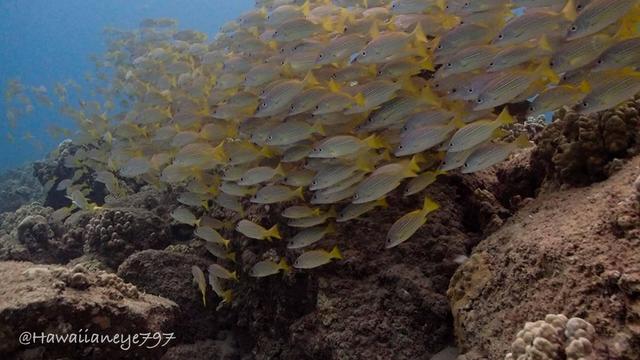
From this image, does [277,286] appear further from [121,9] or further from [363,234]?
[121,9]

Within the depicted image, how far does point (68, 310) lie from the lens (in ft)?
12.6

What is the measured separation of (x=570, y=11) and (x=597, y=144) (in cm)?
113

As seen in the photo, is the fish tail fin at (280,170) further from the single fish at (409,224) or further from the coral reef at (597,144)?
the coral reef at (597,144)

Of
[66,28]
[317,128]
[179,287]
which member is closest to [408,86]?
[317,128]

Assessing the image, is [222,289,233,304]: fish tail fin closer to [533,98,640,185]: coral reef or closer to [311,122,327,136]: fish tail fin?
[311,122,327,136]: fish tail fin

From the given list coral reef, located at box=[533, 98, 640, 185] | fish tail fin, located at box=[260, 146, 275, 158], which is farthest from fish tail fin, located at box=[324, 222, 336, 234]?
coral reef, located at box=[533, 98, 640, 185]

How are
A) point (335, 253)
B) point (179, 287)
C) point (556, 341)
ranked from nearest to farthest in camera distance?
point (556, 341), point (335, 253), point (179, 287)

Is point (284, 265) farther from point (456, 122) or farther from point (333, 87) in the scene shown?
point (456, 122)

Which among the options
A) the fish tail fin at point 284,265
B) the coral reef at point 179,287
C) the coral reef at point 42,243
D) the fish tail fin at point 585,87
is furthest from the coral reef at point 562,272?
the coral reef at point 42,243

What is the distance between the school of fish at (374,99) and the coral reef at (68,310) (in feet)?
4.12

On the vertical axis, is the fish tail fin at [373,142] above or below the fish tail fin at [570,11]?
below

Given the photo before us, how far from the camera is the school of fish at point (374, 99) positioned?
3.59 metres

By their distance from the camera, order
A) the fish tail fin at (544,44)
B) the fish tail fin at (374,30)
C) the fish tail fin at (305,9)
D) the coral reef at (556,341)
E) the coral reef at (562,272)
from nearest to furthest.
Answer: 1. the coral reef at (556,341)
2. the coral reef at (562,272)
3. the fish tail fin at (544,44)
4. the fish tail fin at (374,30)
5. the fish tail fin at (305,9)

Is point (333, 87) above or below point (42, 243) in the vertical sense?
above
